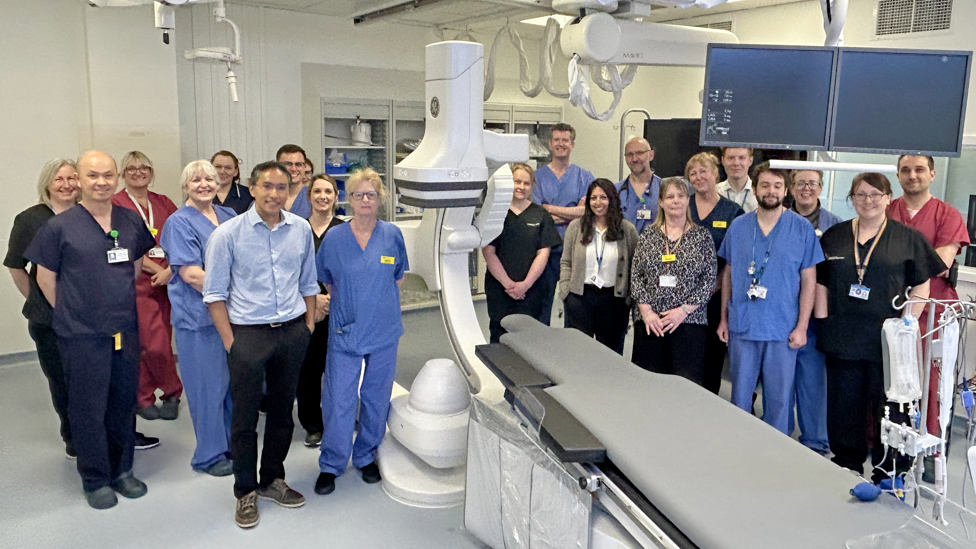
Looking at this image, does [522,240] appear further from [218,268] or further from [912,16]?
[912,16]

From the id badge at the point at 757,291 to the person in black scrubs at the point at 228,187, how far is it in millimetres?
2804


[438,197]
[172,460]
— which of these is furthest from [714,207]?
[172,460]

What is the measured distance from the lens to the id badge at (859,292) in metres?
3.03

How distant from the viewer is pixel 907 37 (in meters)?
5.09

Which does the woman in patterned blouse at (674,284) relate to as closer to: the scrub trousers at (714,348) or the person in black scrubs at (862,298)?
the scrub trousers at (714,348)

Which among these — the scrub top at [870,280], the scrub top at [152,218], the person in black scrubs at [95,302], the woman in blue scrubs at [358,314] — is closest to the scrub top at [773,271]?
the scrub top at [870,280]

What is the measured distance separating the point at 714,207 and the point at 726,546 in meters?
2.48

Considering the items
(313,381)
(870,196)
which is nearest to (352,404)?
(313,381)

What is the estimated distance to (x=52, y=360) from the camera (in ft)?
10.5

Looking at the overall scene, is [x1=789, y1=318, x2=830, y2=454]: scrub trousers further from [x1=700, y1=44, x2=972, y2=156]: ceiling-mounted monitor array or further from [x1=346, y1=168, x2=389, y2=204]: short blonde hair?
[x1=346, y1=168, x2=389, y2=204]: short blonde hair

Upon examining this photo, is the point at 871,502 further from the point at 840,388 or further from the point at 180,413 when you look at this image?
the point at 180,413

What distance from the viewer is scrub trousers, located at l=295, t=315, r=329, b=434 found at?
11.7 ft

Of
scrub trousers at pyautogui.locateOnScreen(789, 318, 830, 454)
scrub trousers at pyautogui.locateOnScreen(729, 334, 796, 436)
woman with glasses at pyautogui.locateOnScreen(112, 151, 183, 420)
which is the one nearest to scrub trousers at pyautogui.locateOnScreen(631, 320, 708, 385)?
scrub trousers at pyautogui.locateOnScreen(729, 334, 796, 436)

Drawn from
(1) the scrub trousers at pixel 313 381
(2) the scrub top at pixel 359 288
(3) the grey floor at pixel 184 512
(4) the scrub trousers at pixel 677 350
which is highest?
(2) the scrub top at pixel 359 288
